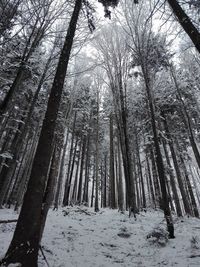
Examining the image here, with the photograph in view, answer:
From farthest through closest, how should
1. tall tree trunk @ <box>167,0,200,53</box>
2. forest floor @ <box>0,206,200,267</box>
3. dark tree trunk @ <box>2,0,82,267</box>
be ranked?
tall tree trunk @ <box>167,0,200,53</box>
forest floor @ <box>0,206,200,267</box>
dark tree trunk @ <box>2,0,82,267</box>

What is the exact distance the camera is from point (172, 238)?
6.99 m

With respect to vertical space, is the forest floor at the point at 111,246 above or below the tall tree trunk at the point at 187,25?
below

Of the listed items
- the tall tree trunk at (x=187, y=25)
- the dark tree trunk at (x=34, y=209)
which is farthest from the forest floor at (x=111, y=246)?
the tall tree trunk at (x=187, y=25)

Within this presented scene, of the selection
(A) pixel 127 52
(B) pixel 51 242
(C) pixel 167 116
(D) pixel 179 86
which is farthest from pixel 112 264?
(D) pixel 179 86

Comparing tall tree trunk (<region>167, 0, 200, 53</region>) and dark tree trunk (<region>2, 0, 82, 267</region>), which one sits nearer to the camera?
dark tree trunk (<region>2, 0, 82, 267</region>)

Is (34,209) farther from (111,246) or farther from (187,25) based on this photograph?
(187,25)

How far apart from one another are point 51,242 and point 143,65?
851cm

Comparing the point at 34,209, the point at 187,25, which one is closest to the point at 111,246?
the point at 34,209

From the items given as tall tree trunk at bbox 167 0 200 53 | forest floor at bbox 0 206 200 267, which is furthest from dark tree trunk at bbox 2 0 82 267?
tall tree trunk at bbox 167 0 200 53

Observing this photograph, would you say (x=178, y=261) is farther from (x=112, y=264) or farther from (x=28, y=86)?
(x=28, y=86)

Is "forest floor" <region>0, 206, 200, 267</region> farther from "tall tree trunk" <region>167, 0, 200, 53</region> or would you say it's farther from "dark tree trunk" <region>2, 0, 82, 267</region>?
"tall tree trunk" <region>167, 0, 200, 53</region>

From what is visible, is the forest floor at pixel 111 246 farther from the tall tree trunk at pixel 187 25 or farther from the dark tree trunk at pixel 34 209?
the tall tree trunk at pixel 187 25

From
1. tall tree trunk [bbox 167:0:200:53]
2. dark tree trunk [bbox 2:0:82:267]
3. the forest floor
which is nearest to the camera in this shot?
dark tree trunk [bbox 2:0:82:267]

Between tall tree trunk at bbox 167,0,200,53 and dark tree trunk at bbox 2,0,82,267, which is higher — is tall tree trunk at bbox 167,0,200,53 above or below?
above
